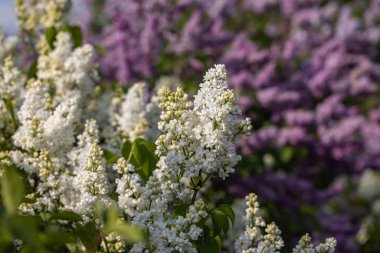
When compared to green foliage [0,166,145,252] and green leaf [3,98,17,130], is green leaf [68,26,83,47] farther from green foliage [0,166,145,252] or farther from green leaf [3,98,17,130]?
green foliage [0,166,145,252]

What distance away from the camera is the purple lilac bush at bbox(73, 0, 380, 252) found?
510cm

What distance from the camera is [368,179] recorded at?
8117 mm

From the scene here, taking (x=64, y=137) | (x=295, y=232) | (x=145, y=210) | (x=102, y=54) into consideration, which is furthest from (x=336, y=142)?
(x=145, y=210)

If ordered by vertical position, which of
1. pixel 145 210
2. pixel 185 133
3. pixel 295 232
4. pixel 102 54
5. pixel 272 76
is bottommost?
pixel 145 210

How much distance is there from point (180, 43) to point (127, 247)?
3.61 m

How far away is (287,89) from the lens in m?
5.56

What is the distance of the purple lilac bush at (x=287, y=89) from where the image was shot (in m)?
5.10

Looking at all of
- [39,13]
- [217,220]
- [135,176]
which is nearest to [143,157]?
[135,176]

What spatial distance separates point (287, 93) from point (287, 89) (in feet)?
0.36

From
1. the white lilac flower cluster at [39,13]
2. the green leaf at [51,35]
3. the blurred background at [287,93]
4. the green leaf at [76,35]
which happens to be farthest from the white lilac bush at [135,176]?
the blurred background at [287,93]

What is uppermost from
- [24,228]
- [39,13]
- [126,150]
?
[39,13]

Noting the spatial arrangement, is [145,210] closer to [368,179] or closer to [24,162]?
[24,162]

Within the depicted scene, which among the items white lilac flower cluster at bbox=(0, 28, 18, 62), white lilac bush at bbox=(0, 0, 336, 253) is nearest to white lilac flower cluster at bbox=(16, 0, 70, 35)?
white lilac flower cluster at bbox=(0, 28, 18, 62)

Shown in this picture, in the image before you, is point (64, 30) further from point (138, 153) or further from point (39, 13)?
point (138, 153)
